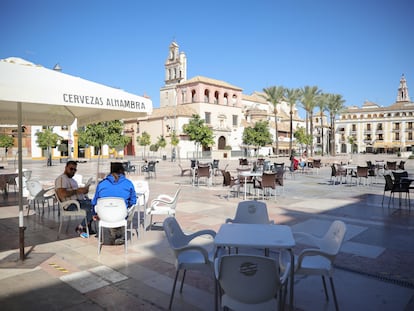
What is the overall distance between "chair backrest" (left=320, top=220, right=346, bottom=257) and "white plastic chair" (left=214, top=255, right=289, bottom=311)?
39.3 inches

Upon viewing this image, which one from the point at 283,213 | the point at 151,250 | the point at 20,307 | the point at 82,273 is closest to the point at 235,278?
the point at 20,307

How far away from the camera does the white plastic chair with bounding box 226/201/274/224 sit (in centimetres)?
441

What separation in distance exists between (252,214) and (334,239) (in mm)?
1238

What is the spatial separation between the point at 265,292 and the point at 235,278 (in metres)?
0.24

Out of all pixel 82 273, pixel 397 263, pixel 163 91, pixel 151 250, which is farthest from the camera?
pixel 163 91

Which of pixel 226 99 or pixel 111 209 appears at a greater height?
pixel 226 99

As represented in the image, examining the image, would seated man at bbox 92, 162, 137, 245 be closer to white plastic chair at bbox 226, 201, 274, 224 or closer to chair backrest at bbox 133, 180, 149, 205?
chair backrest at bbox 133, 180, 149, 205

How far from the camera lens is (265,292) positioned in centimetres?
246

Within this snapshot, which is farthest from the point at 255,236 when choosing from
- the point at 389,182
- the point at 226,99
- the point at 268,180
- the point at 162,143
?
the point at 226,99

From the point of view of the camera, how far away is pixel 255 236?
3.26 metres

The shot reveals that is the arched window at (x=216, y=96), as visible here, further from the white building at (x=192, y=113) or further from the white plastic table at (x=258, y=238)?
the white plastic table at (x=258, y=238)

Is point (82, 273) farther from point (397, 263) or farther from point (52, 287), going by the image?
point (397, 263)

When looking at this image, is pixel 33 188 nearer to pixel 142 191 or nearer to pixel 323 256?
pixel 142 191

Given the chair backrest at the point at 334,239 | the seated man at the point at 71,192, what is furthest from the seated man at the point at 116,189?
the chair backrest at the point at 334,239
